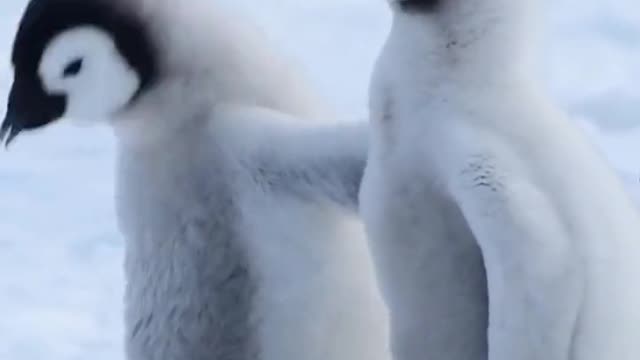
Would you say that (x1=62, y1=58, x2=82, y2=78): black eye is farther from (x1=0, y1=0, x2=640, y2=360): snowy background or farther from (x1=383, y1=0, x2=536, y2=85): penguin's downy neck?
(x1=0, y1=0, x2=640, y2=360): snowy background

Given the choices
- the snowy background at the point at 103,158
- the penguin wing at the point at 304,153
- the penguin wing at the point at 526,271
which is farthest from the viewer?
the snowy background at the point at 103,158

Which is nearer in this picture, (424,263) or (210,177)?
(424,263)

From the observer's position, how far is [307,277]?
6.02 feet

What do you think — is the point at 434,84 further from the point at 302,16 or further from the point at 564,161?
the point at 302,16

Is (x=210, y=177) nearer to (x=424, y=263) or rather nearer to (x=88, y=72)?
(x=88, y=72)

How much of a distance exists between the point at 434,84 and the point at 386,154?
6 cm

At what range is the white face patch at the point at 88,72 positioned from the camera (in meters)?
1.80

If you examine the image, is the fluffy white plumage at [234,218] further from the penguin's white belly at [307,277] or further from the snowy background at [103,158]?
the snowy background at [103,158]

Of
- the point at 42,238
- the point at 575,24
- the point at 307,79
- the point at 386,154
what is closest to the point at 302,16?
the point at 575,24

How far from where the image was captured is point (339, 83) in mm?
3682

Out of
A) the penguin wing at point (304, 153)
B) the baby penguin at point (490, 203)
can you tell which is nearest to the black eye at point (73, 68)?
the penguin wing at point (304, 153)

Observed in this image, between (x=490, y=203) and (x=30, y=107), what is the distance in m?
0.55

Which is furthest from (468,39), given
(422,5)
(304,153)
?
(304,153)

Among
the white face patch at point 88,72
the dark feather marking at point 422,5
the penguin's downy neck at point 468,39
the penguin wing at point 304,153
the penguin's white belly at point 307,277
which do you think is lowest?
the penguin's white belly at point 307,277
